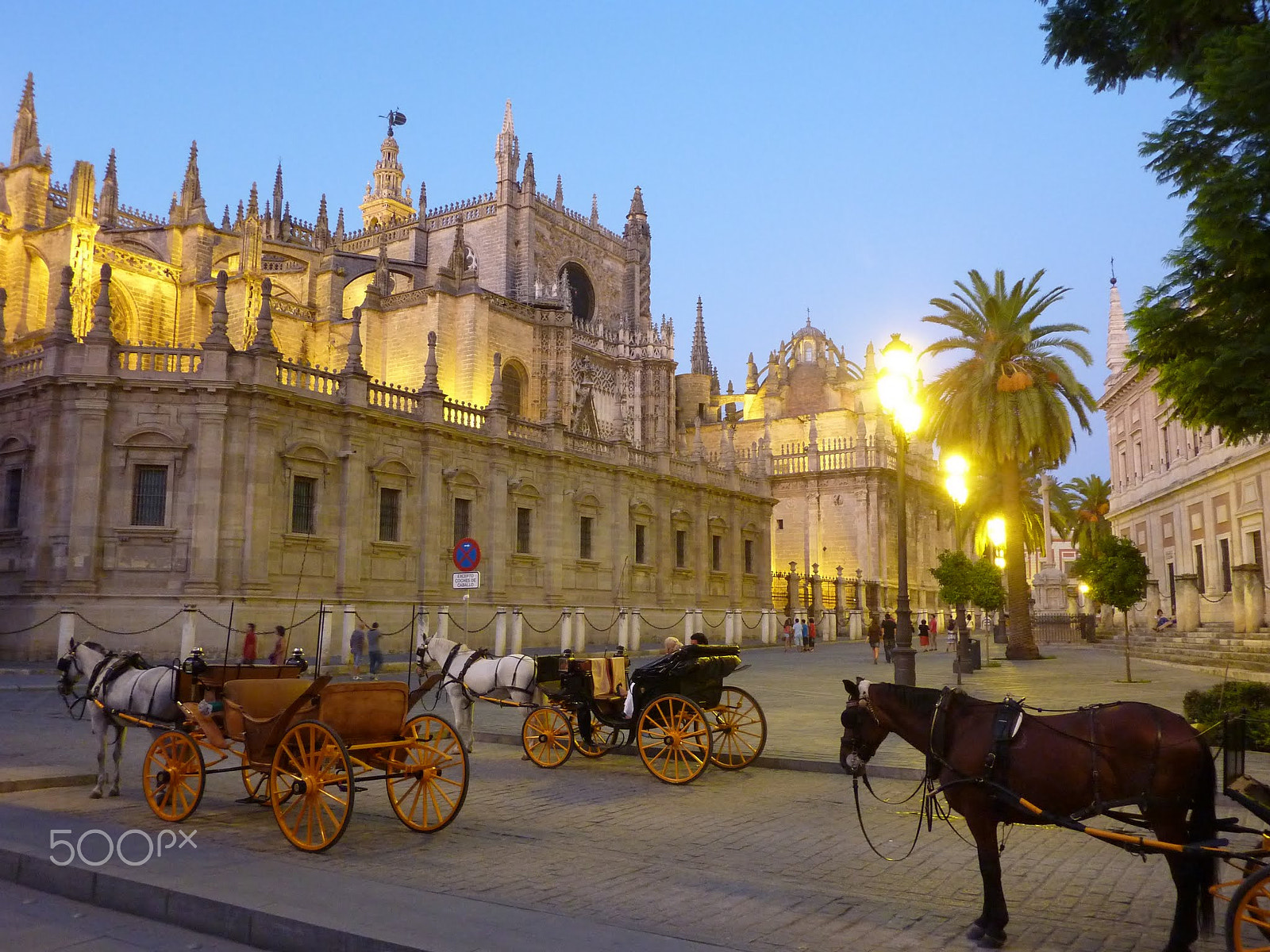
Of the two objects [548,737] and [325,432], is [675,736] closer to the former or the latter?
[548,737]

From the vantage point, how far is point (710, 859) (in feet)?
22.0

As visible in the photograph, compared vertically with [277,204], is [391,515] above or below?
below

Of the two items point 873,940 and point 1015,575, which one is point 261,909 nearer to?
point 873,940

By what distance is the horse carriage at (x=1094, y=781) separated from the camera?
4.78 meters

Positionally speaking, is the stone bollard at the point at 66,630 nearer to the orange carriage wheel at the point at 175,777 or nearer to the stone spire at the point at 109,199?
the orange carriage wheel at the point at 175,777

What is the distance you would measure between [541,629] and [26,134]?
25.8 metres

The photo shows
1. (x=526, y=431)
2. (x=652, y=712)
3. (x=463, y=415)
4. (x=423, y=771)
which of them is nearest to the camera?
(x=423, y=771)

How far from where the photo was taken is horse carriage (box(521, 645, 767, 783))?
9.90 metres

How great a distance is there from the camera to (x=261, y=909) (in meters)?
5.13

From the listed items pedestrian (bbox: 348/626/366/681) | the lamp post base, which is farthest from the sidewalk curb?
pedestrian (bbox: 348/626/366/681)

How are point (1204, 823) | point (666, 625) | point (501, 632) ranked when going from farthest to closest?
point (666, 625), point (501, 632), point (1204, 823)

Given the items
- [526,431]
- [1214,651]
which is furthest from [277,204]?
[1214,651]

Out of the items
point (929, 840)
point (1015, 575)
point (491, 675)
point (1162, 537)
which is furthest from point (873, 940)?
point (1162, 537)

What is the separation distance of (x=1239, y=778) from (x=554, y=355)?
4263 cm
